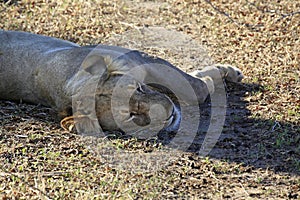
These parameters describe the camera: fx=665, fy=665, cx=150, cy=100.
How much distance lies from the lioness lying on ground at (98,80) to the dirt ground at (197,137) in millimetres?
128

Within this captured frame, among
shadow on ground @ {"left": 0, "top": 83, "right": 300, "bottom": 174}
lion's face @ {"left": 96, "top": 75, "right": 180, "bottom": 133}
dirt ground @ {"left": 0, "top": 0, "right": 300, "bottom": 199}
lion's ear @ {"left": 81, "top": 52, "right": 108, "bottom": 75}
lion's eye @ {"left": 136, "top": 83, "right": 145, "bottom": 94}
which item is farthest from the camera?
lion's ear @ {"left": 81, "top": 52, "right": 108, "bottom": 75}

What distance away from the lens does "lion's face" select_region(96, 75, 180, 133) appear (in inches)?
178

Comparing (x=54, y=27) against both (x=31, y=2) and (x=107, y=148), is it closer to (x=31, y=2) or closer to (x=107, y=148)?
(x=31, y=2)

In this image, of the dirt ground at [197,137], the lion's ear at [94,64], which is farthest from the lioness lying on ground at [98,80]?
the dirt ground at [197,137]

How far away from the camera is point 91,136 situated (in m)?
4.63

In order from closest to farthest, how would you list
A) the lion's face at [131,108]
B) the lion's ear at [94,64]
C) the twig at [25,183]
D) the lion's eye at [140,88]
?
the twig at [25,183]
the lion's face at [131,108]
the lion's eye at [140,88]
the lion's ear at [94,64]

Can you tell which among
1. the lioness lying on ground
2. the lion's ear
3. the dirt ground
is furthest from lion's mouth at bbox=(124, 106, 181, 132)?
the lion's ear

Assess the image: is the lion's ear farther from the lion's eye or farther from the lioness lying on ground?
the lion's eye

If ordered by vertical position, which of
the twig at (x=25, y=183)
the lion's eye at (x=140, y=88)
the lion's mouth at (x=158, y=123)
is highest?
the lion's eye at (x=140, y=88)

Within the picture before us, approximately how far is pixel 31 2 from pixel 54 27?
1.05 m

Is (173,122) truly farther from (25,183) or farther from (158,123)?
(25,183)

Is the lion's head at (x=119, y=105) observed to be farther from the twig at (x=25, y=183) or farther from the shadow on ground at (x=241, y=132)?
the twig at (x=25, y=183)

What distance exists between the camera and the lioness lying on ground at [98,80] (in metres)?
4.59

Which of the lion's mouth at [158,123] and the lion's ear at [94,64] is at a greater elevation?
the lion's ear at [94,64]
